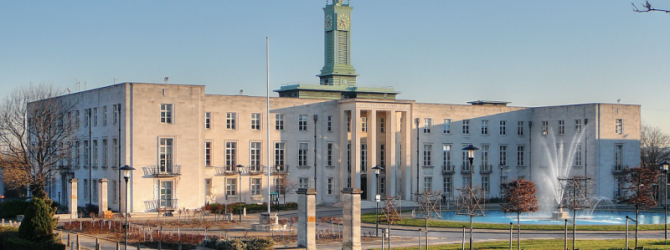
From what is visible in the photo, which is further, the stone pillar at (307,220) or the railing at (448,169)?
the railing at (448,169)

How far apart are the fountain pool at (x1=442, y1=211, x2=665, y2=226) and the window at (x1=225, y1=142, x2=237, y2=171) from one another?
15639 millimetres

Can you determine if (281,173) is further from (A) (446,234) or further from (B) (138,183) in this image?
(A) (446,234)

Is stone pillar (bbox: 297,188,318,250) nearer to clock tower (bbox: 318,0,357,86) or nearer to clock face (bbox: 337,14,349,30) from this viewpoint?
clock tower (bbox: 318,0,357,86)

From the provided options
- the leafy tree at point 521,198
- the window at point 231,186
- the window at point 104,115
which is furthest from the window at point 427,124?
the window at point 104,115

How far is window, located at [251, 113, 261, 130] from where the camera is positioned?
59938mm

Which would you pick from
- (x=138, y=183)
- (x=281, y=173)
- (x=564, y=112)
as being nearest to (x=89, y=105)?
(x=138, y=183)

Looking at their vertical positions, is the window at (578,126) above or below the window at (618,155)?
above

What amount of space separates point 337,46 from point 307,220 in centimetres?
4301

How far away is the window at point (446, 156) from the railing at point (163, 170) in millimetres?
23500

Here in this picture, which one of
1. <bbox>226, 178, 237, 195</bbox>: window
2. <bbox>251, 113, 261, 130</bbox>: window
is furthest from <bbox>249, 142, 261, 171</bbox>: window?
<bbox>226, 178, 237, 195</bbox>: window

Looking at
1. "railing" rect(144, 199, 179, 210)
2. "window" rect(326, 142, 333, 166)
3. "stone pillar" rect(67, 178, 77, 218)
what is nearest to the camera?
"stone pillar" rect(67, 178, 77, 218)

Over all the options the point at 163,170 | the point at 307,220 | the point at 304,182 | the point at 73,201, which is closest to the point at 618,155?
the point at 304,182

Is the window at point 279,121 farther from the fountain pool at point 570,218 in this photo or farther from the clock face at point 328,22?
the clock face at point 328,22

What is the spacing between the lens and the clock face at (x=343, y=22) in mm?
74312
